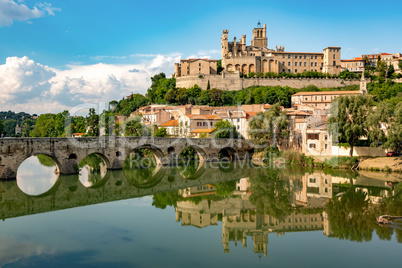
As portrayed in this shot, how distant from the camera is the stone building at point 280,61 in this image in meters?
81.9

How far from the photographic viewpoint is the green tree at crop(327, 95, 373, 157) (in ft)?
109

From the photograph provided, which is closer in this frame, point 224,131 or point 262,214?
point 262,214

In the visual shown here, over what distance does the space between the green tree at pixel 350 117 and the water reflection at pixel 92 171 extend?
2234 centimetres

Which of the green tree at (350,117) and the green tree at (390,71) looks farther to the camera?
the green tree at (390,71)

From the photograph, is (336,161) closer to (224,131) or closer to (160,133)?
(224,131)

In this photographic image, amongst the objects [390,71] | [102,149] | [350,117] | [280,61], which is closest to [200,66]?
[280,61]

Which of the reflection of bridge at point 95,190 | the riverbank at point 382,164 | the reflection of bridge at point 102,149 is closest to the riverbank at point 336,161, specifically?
the riverbank at point 382,164

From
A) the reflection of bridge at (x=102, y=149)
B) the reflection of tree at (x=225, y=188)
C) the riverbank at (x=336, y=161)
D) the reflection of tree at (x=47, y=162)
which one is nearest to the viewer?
the reflection of tree at (x=225, y=188)

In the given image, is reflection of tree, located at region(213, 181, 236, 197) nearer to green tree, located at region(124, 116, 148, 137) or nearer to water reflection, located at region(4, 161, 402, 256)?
water reflection, located at region(4, 161, 402, 256)

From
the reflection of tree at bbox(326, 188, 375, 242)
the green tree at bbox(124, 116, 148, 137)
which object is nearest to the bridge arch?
the green tree at bbox(124, 116, 148, 137)

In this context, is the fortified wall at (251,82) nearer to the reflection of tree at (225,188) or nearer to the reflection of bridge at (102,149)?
the reflection of bridge at (102,149)

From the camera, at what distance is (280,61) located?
273ft

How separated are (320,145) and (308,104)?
2654 centimetres

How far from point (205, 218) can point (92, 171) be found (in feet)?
61.6
